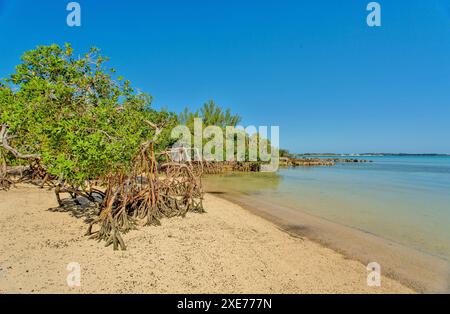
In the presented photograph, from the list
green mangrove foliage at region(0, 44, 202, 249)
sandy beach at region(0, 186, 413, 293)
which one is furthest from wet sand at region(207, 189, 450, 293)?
green mangrove foliage at region(0, 44, 202, 249)

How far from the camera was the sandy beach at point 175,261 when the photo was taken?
3738 mm

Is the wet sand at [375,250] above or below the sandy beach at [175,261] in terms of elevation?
below

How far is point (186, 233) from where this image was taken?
613 cm

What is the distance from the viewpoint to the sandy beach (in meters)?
3.74

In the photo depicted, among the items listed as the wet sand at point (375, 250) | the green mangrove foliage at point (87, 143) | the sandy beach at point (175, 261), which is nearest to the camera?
the sandy beach at point (175, 261)

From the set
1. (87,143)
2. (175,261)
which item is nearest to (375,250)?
(175,261)

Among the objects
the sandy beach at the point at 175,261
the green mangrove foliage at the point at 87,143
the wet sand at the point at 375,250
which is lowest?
the wet sand at the point at 375,250

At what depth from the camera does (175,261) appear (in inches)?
178

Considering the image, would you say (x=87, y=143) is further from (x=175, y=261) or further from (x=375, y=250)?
(x=375, y=250)

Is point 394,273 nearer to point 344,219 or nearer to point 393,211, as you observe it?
point 344,219

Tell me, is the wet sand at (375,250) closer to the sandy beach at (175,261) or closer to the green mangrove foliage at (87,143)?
the sandy beach at (175,261)

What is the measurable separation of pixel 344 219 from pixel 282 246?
424 centimetres

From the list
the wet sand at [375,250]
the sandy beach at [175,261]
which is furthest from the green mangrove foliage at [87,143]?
the wet sand at [375,250]
